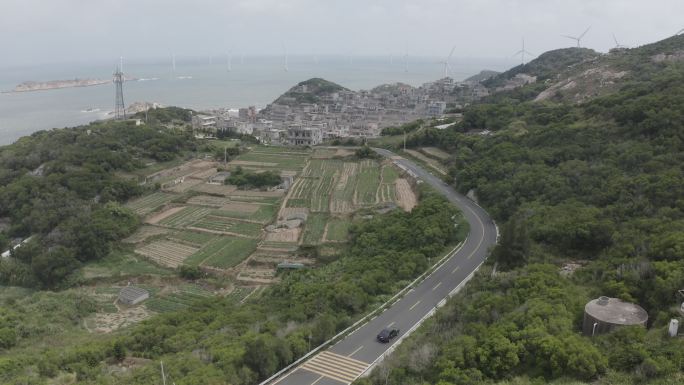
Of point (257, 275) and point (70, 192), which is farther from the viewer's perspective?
point (70, 192)

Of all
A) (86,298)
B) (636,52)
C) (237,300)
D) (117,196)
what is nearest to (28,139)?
(117,196)

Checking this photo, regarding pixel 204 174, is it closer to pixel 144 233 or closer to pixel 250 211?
pixel 250 211

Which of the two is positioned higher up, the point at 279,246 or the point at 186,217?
the point at 186,217

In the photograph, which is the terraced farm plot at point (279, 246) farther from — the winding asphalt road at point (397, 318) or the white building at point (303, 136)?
the white building at point (303, 136)

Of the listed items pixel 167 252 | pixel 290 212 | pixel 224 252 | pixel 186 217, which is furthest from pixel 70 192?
pixel 290 212

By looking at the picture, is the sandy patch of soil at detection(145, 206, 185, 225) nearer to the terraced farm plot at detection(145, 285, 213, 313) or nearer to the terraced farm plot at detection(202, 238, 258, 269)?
the terraced farm plot at detection(202, 238, 258, 269)

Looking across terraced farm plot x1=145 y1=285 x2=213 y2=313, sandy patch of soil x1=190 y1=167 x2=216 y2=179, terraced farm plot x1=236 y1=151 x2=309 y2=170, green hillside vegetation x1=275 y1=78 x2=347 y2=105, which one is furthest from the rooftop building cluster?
terraced farm plot x1=145 y1=285 x2=213 y2=313

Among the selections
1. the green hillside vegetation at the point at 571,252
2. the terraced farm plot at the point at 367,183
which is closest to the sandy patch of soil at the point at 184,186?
the terraced farm plot at the point at 367,183

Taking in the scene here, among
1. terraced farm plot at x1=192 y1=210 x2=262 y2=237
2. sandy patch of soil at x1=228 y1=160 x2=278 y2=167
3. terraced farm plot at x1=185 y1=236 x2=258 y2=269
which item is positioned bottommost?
terraced farm plot at x1=185 y1=236 x2=258 y2=269
